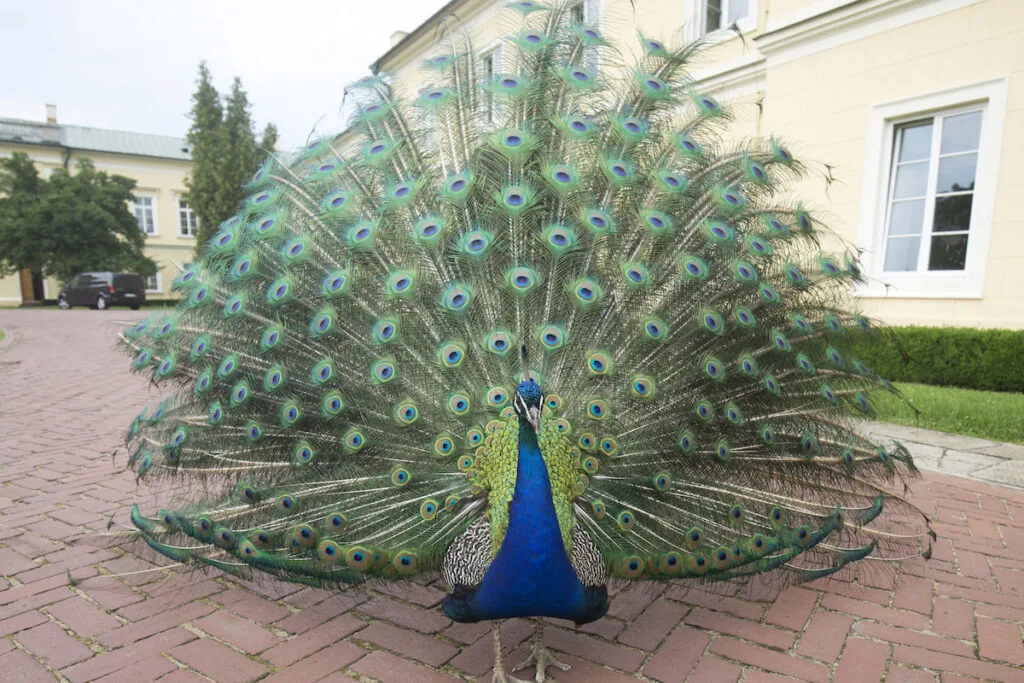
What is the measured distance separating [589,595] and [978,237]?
693cm

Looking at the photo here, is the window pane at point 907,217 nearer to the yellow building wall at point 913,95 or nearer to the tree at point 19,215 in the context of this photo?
the yellow building wall at point 913,95

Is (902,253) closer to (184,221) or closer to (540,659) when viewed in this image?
(540,659)

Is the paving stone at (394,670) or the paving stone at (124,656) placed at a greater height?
the paving stone at (394,670)

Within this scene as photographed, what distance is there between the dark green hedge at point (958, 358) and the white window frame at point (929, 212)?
573 millimetres

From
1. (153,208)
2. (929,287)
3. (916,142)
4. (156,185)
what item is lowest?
(929,287)

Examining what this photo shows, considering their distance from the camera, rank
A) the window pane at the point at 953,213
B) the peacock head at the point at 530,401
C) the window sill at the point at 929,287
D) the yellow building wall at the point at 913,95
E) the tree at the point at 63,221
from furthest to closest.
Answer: the tree at the point at 63,221
the window pane at the point at 953,213
the window sill at the point at 929,287
the yellow building wall at the point at 913,95
the peacock head at the point at 530,401

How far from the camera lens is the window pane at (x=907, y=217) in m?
7.18

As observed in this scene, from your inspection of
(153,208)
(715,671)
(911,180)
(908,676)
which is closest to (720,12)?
(911,180)

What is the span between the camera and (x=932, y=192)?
22.9 ft

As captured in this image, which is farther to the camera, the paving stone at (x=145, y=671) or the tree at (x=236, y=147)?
the tree at (x=236, y=147)

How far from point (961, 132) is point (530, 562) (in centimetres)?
771

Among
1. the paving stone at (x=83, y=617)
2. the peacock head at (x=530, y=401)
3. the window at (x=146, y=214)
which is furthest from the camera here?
the window at (x=146, y=214)

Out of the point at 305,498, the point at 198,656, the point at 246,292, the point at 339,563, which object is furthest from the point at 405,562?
the point at 246,292

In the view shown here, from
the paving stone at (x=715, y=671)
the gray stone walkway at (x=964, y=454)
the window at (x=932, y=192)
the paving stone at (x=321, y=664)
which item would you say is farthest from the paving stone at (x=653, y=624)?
the window at (x=932, y=192)
